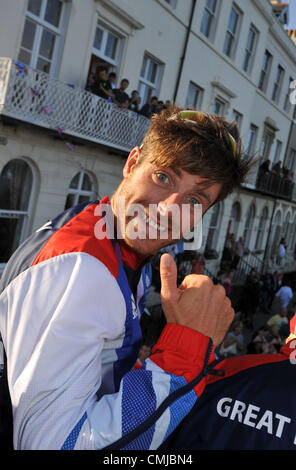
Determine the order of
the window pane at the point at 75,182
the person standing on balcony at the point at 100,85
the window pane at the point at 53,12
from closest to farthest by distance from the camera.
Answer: the window pane at the point at 53,12
the person standing on balcony at the point at 100,85
the window pane at the point at 75,182

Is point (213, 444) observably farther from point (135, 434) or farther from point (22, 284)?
point (22, 284)

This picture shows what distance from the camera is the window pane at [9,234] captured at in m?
9.18

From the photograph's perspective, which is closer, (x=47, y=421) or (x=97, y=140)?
(x=47, y=421)

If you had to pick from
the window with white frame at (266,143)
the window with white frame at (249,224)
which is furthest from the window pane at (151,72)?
the window with white frame at (249,224)

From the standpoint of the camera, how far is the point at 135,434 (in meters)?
1.17

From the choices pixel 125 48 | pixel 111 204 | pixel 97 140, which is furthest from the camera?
pixel 125 48

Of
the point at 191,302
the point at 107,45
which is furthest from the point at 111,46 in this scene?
the point at 191,302

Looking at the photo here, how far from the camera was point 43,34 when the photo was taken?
9180 millimetres

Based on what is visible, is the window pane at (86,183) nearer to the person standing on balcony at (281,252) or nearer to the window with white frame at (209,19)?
the window with white frame at (209,19)

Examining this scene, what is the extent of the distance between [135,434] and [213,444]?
0.26 m

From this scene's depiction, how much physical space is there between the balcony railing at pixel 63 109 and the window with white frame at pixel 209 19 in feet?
17.7

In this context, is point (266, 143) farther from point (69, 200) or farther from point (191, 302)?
point (191, 302)
